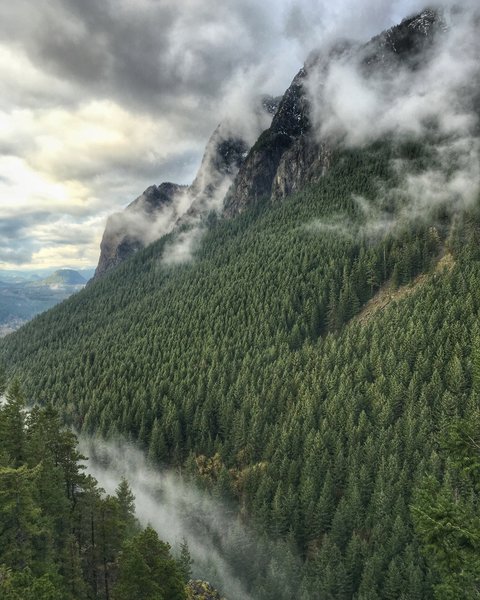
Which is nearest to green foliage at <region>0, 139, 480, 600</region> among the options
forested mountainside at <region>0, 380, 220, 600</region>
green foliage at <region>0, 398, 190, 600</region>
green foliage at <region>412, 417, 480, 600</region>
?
green foliage at <region>0, 398, 190, 600</region>

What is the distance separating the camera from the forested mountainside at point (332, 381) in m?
61.3

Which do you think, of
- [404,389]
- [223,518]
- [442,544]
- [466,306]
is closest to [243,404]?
[223,518]

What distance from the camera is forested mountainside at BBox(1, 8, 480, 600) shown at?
6128cm

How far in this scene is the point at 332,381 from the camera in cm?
9544

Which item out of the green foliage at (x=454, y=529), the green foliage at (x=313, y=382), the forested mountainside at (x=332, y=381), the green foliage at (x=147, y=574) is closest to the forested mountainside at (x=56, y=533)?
the green foliage at (x=147, y=574)

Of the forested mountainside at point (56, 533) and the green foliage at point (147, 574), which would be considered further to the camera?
the green foliage at point (147, 574)

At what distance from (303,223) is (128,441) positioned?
124m

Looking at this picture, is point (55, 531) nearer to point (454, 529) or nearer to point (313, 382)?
point (454, 529)

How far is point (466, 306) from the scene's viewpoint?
9819 cm

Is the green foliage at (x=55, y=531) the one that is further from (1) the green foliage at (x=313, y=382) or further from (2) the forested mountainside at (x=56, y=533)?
(1) the green foliage at (x=313, y=382)

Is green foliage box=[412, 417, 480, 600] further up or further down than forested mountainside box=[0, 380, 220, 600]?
further up

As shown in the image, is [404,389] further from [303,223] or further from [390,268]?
[303,223]

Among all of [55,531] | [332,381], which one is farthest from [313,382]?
A: [55,531]

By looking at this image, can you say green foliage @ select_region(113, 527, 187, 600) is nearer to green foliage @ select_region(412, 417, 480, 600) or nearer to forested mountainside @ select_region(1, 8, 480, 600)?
forested mountainside @ select_region(1, 8, 480, 600)
